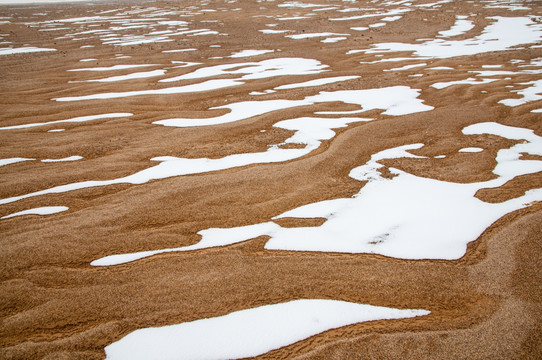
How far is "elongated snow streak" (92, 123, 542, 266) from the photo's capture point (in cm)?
343

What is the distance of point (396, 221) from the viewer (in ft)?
12.6

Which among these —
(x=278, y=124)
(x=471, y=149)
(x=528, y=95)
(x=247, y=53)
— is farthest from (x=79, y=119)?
(x=528, y=95)

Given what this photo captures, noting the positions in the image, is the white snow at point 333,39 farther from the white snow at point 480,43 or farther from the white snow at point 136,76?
the white snow at point 136,76

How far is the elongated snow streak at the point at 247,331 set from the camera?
2439 mm

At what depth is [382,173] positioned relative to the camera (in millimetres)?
4902

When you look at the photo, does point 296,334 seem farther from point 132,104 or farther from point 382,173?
point 132,104

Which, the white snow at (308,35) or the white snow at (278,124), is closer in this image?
the white snow at (278,124)

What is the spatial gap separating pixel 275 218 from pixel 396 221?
52.2 inches

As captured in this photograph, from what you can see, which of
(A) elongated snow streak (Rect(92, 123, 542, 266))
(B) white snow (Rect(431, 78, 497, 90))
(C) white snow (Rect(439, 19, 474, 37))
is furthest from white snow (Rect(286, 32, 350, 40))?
(A) elongated snow streak (Rect(92, 123, 542, 266))

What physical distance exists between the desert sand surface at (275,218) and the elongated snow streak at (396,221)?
2 centimetres

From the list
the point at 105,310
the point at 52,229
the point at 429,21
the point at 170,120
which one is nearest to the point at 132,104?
the point at 170,120

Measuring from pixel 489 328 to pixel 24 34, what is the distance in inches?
1059

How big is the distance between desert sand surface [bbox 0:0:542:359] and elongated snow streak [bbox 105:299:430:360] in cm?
1

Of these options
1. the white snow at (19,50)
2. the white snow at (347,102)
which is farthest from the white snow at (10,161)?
the white snow at (19,50)
